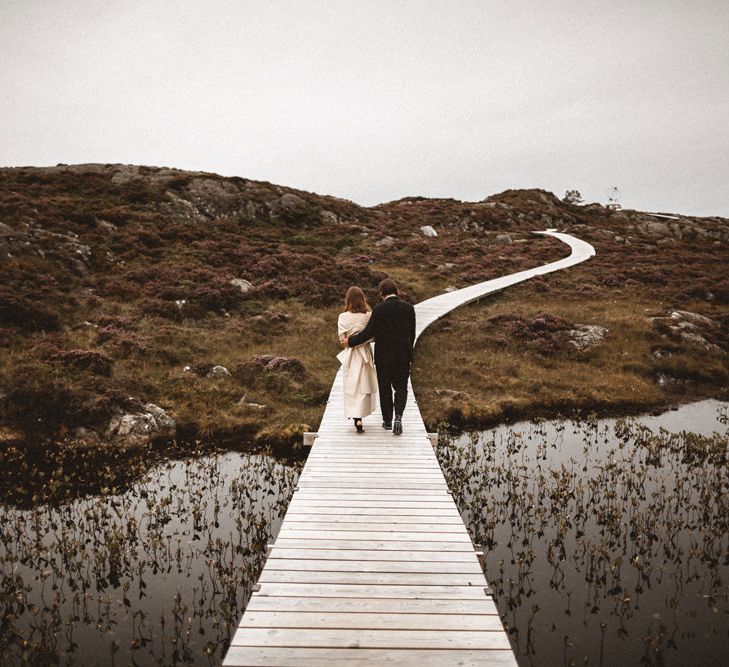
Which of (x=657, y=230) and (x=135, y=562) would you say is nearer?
(x=135, y=562)

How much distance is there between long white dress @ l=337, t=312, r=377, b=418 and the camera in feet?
34.4

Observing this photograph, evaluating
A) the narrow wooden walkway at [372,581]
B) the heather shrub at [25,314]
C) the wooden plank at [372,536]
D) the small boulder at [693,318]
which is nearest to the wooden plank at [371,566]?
the narrow wooden walkway at [372,581]

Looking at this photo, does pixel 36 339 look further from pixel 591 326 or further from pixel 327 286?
pixel 591 326

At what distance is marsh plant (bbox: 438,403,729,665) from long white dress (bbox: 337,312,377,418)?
8.67ft

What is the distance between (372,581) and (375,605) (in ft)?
1.52

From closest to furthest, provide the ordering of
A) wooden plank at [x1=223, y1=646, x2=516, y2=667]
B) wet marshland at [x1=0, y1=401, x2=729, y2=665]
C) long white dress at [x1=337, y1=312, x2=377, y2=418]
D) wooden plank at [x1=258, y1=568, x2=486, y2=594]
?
wooden plank at [x1=223, y1=646, x2=516, y2=667], wooden plank at [x1=258, y1=568, x2=486, y2=594], wet marshland at [x1=0, y1=401, x2=729, y2=665], long white dress at [x1=337, y1=312, x2=377, y2=418]

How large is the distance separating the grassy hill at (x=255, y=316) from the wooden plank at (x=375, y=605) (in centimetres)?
837

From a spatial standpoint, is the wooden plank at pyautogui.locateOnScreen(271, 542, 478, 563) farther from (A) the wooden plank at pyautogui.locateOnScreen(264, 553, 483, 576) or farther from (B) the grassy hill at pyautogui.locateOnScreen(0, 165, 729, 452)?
(B) the grassy hill at pyautogui.locateOnScreen(0, 165, 729, 452)

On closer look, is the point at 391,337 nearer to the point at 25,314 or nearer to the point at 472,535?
the point at 472,535

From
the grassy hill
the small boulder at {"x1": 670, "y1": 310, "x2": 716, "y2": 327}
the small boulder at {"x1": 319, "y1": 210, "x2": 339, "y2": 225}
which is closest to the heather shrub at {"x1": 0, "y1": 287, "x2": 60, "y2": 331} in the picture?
the grassy hill

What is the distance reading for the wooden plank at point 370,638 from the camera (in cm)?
488

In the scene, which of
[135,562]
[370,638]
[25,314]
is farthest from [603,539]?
[25,314]

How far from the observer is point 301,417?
48.9 feet

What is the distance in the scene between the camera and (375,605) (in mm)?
5496
